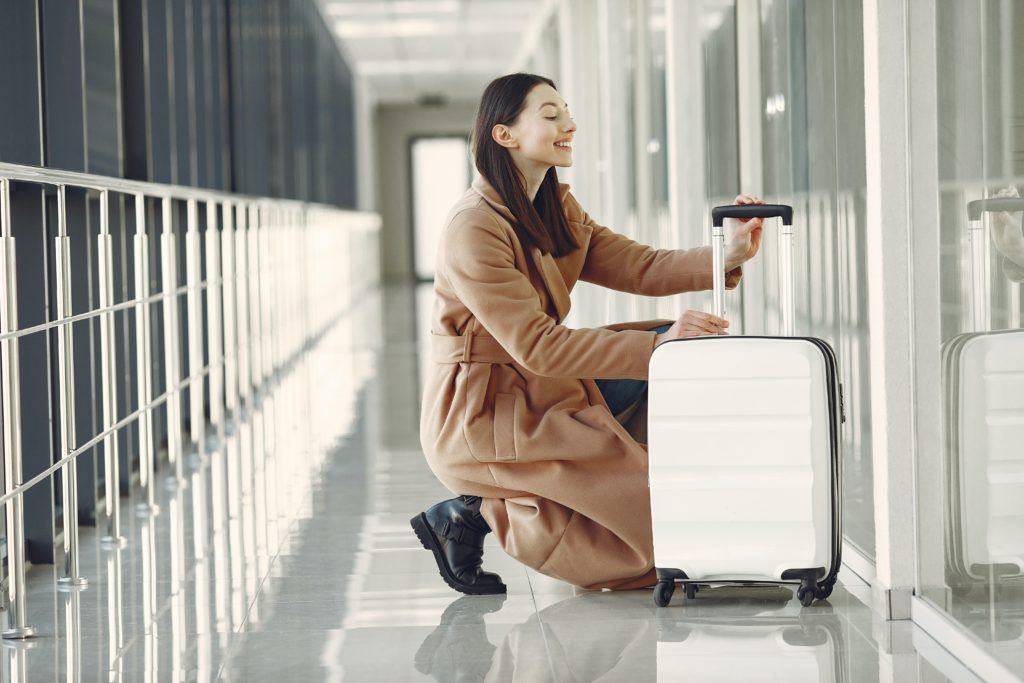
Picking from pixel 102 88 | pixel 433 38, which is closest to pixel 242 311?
pixel 102 88

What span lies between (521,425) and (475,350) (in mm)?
172

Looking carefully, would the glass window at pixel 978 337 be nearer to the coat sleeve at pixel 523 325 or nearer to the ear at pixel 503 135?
the coat sleeve at pixel 523 325

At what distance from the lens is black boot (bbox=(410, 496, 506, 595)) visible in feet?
8.96

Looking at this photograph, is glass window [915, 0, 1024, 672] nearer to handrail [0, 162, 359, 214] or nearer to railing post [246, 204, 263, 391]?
handrail [0, 162, 359, 214]

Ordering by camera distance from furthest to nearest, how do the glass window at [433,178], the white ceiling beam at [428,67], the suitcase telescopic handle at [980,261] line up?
1. the glass window at [433,178]
2. the white ceiling beam at [428,67]
3. the suitcase telescopic handle at [980,261]

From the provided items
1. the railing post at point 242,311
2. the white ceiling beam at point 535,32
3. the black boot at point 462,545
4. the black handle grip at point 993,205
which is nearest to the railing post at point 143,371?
the black boot at point 462,545

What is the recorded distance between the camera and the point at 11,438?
2516 mm

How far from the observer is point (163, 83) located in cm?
521

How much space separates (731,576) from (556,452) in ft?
1.32

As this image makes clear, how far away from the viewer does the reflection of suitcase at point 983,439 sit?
1927 mm

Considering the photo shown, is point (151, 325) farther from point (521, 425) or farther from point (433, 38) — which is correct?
point (433, 38)

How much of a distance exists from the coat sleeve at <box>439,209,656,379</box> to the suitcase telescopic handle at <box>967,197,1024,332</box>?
606mm

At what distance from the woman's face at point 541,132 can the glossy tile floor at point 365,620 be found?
865 mm

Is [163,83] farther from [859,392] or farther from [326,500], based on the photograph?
[859,392]
